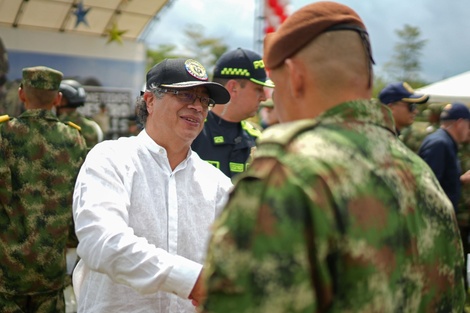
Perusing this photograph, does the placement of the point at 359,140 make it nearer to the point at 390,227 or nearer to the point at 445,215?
the point at 390,227

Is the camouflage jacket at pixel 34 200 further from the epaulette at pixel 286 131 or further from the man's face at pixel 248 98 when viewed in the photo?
the epaulette at pixel 286 131

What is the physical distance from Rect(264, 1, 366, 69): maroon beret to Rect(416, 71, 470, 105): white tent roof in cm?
996

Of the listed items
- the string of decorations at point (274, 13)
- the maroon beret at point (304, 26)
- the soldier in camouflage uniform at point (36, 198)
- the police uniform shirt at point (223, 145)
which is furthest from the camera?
the string of decorations at point (274, 13)

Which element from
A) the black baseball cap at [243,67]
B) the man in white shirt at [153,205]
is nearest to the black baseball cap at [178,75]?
the man in white shirt at [153,205]

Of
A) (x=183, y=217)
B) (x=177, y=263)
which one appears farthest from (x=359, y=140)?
(x=183, y=217)

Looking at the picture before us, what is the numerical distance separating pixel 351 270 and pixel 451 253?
368 mm

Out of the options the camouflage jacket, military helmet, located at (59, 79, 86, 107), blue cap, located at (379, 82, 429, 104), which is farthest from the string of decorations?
the camouflage jacket

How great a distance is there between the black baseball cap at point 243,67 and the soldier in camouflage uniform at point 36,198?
4.05 feet

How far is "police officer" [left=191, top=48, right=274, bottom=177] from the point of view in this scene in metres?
4.15

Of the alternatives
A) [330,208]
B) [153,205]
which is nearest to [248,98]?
[153,205]

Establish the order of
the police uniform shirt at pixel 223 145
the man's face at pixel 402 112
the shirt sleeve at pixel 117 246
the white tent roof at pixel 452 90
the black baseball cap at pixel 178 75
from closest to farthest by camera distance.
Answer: the shirt sleeve at pixel 117 246
the black baseball cap at pixel 178 75
the police uniform shirt at pixel 223 145
the man's face at pixel 402 112
the white tent roof at pixel 452 90

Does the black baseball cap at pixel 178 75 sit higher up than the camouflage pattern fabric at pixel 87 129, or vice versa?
the black baseball cap at pixel 178 75

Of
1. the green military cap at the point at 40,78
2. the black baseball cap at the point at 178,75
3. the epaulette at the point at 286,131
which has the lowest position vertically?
the green military cap at the point at 40,78

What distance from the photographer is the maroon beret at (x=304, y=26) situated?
4.80ft
